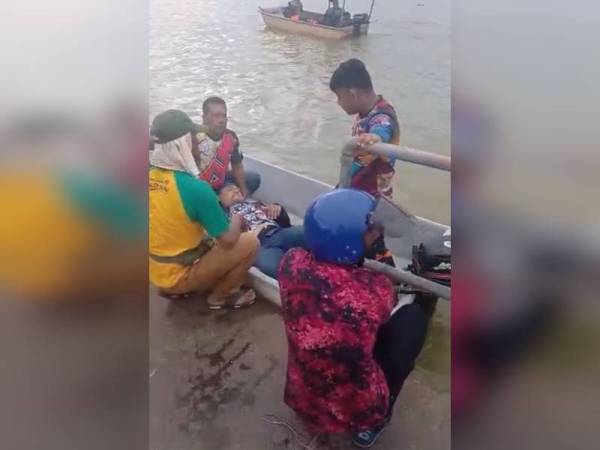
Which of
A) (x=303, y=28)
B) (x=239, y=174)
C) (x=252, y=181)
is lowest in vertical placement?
(x=303, y=28)

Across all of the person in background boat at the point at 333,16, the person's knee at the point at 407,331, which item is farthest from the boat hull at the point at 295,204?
the person in background boat at the point at 333,16

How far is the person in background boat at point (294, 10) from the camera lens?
45.3 ft

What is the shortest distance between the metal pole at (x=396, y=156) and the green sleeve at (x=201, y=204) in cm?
51

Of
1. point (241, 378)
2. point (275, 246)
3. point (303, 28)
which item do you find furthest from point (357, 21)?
point (241, 378)

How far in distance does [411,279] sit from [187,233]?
0.92 m

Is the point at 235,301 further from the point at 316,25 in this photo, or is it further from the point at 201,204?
the point at 316,25

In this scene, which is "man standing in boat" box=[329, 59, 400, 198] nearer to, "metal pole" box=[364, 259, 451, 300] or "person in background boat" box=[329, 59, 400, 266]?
"person in background boat" box=[329, 59, 400, 266]

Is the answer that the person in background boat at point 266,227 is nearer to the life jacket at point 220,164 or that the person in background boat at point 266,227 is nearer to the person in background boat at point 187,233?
the life jacket at point 220,164

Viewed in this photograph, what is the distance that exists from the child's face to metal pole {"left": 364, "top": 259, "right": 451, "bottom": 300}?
1.17 m

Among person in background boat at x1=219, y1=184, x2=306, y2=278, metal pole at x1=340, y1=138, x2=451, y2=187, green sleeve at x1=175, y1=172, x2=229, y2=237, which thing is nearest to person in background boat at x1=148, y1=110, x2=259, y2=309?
green sleeve at x1=175, y1=172, x2=229, y2=237

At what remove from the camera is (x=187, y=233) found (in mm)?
2508

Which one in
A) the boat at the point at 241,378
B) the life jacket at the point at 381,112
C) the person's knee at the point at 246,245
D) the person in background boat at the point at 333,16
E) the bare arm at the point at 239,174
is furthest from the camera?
the person in background boat at the point at 333,16
